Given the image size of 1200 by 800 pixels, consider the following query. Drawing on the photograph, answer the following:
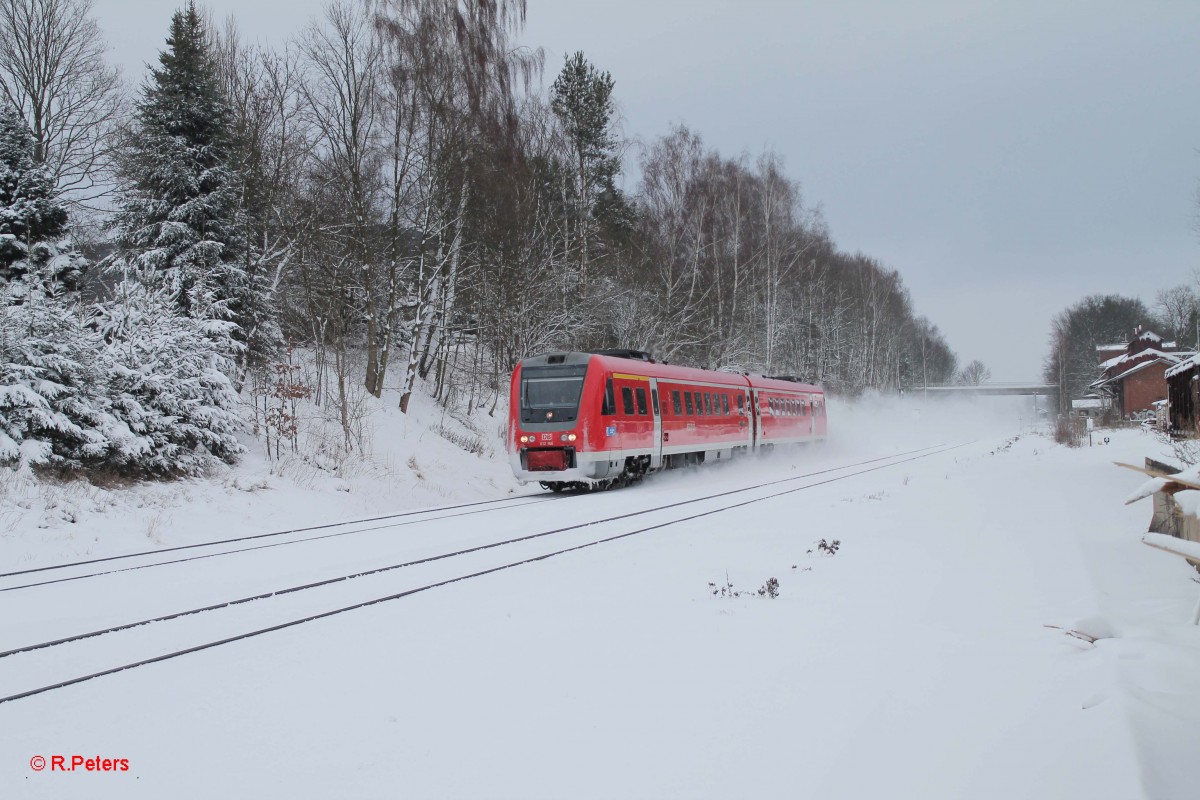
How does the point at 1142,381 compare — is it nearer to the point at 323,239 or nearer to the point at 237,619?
the point at 323,239

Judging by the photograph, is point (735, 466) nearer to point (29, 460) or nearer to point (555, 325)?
point (555, 325)

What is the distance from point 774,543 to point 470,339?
19.8 m

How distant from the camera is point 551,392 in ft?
52.1

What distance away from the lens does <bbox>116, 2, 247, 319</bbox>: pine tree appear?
57.3 ft

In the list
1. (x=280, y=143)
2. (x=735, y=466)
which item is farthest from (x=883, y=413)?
(x=280, y=143)

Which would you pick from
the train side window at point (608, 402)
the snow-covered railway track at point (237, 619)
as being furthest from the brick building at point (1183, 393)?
the snow-covered railway track at point (237, 619)

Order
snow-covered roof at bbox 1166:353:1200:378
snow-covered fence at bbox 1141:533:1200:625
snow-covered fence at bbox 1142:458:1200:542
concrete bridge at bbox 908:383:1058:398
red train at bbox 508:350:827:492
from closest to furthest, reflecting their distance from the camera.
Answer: snow-covered fence at bbox 1141:533:1200:625 < snow-covered fence at bbox 1142:458:1200:542 < red train at bbox 508:350:827:492 < snow-covered roof at bbox 1166:353:1200:378 < concrete bridge at bbox 908:383:1058:398

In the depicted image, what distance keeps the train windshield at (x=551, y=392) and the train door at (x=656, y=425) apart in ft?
8.52

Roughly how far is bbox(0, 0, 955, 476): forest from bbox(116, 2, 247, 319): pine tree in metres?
0.06

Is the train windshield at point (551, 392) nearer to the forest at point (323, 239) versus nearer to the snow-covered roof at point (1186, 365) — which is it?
the forest at point (323, 239)

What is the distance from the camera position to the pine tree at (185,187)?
17453 mm

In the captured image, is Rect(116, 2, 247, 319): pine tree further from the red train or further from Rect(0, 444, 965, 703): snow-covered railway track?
Rect(0, 444, 965, 703): snow-covered railway track

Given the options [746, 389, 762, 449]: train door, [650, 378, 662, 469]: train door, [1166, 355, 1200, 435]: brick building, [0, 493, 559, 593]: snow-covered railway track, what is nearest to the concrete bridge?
[1166, 355, 1200, 435]: brick building

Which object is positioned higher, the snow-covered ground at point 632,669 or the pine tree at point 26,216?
the pine tree at point 26,216
